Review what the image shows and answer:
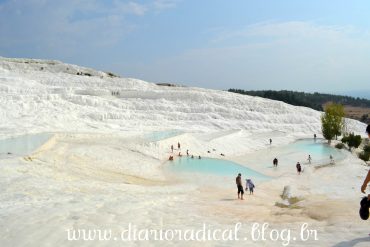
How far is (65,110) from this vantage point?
132 ft

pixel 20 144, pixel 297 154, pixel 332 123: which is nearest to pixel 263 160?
pixel 297 154

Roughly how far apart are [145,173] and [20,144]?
21.5ft

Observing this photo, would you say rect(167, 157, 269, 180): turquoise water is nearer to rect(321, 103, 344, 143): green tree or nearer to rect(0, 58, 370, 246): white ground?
rect(0, 58, 370, 246): white ground

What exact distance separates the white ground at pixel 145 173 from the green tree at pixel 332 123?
3.15 m

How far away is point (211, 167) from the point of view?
25828mm

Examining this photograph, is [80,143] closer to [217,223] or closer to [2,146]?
[2,146]

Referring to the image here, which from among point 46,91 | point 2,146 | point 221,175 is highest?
point 46,91

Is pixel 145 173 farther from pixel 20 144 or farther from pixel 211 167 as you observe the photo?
pixel 20 144

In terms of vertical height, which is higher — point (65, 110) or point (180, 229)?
point (65, 110)

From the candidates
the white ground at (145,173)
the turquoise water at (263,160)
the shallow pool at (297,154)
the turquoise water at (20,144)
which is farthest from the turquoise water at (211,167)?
the turquoise water at (20,144)

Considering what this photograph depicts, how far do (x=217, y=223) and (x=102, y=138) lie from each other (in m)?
20.2

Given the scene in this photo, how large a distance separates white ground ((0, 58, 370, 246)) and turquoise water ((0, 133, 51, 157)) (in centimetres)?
50

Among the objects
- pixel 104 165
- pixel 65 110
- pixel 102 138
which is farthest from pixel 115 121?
pixel 104 165

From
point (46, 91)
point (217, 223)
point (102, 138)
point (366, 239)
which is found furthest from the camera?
point (46, 91)
